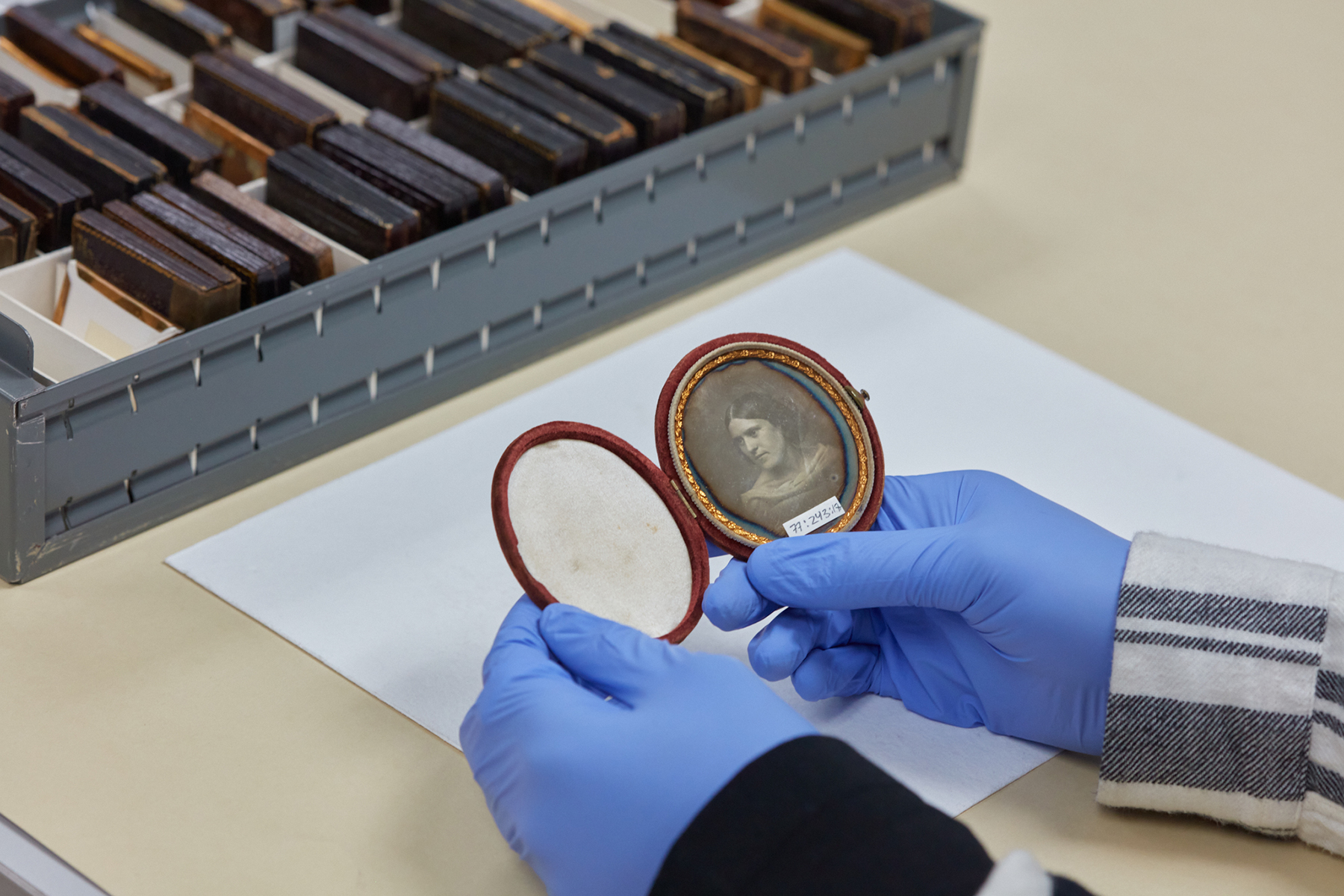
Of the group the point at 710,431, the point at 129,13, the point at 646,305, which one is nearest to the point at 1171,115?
the point at 646,305

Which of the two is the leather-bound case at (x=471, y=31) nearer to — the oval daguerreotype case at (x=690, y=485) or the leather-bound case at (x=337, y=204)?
the leather-bound case at (x=337, y=204)

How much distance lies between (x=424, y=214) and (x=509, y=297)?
157 millimetres

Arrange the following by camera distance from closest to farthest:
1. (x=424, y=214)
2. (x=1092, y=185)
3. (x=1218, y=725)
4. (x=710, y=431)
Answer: (x=1218, y=725) → (x=710, y=431) → (x=424, y=214) → (x=1092, y=185)

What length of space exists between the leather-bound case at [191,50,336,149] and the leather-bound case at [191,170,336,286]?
155mm

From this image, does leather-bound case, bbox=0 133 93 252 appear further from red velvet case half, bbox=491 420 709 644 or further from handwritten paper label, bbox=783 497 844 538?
handwritten paper label, bbox=783 497 844 538

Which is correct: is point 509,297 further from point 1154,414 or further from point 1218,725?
point 1218,725

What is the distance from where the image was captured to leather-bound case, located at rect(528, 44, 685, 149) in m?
2.04

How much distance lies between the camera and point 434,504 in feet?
5.74

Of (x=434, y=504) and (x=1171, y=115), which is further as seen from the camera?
(x=1171, y=115)

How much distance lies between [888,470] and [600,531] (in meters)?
0.54

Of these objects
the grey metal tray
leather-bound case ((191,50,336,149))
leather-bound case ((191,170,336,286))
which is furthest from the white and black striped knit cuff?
leather-bound case ((191,50,336,149))

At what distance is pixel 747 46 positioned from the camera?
2242mm

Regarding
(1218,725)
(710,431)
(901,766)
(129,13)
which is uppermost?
(129,13)

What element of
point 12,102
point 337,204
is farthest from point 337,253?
point 12,102
